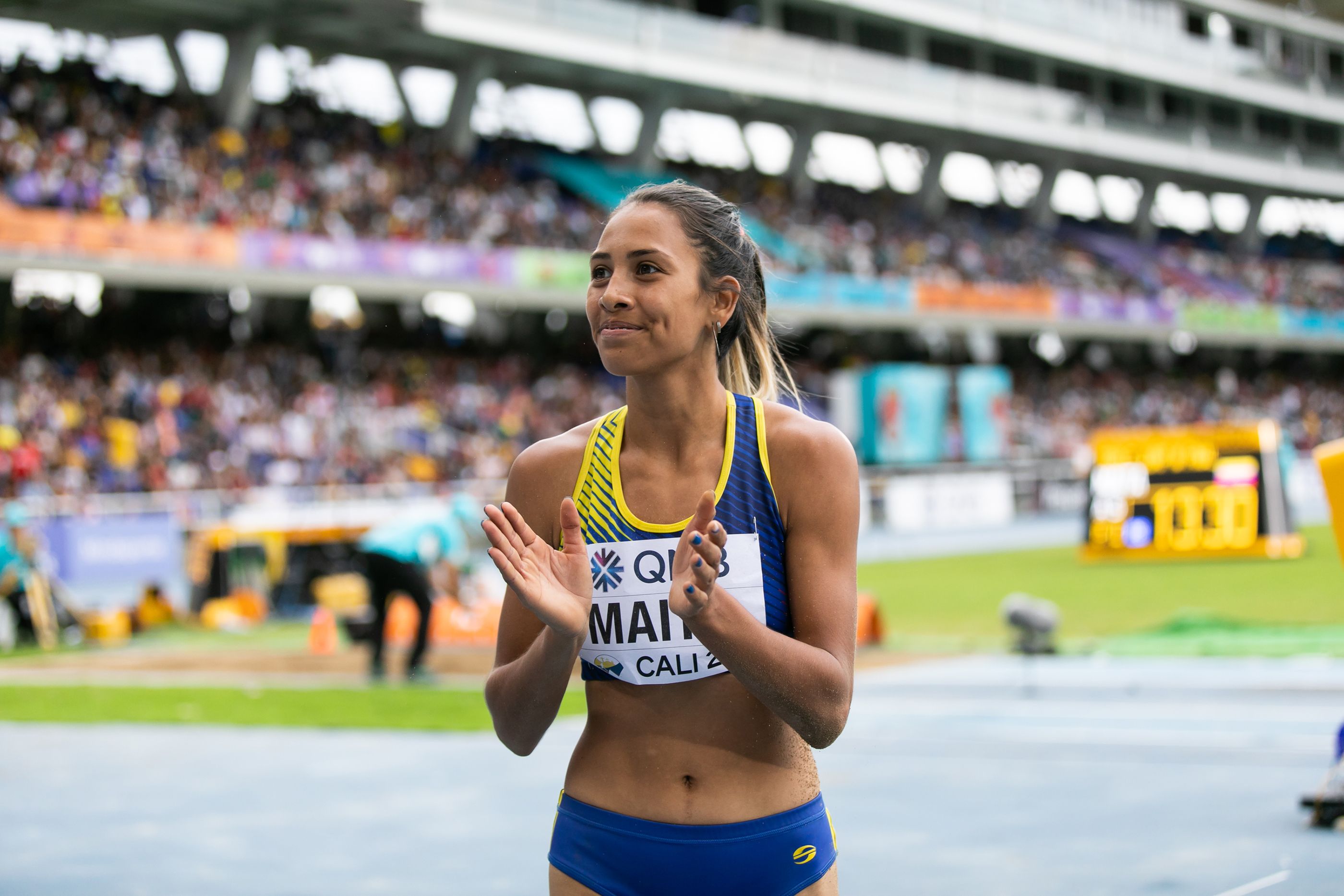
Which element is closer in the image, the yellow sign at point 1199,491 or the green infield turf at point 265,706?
the green infield turf at point 265,706

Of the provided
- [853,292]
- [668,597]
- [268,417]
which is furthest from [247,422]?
[668,597]

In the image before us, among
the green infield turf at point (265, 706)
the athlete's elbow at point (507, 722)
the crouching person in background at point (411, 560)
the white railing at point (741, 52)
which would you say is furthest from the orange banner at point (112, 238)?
the athlete's elbow at point (507, 722)

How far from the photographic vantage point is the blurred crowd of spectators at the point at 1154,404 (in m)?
40.6

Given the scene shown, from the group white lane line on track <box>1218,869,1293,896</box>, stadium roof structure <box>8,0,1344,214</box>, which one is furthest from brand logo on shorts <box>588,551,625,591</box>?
stadium roof structure <box>8,0,1344,214</box>

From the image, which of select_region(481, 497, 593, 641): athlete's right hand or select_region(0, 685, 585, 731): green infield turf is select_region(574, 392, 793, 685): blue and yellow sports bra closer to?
select_region(481, 497, 593, 641): athlete's right hand

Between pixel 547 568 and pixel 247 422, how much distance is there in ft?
79.5

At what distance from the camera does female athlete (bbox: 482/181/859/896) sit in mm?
2303

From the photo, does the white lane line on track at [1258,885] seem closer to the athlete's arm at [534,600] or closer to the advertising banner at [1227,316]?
the athlete's arm at [534,600]

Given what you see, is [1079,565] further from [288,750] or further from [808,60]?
[808,60]

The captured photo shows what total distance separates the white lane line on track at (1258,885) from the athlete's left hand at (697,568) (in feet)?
11.9

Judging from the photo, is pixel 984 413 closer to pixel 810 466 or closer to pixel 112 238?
pixel 112 238

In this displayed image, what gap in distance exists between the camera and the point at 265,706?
10578 millimetres

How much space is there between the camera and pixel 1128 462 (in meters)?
20.1

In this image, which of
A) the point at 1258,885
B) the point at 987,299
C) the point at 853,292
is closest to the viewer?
the point at 1258,885
